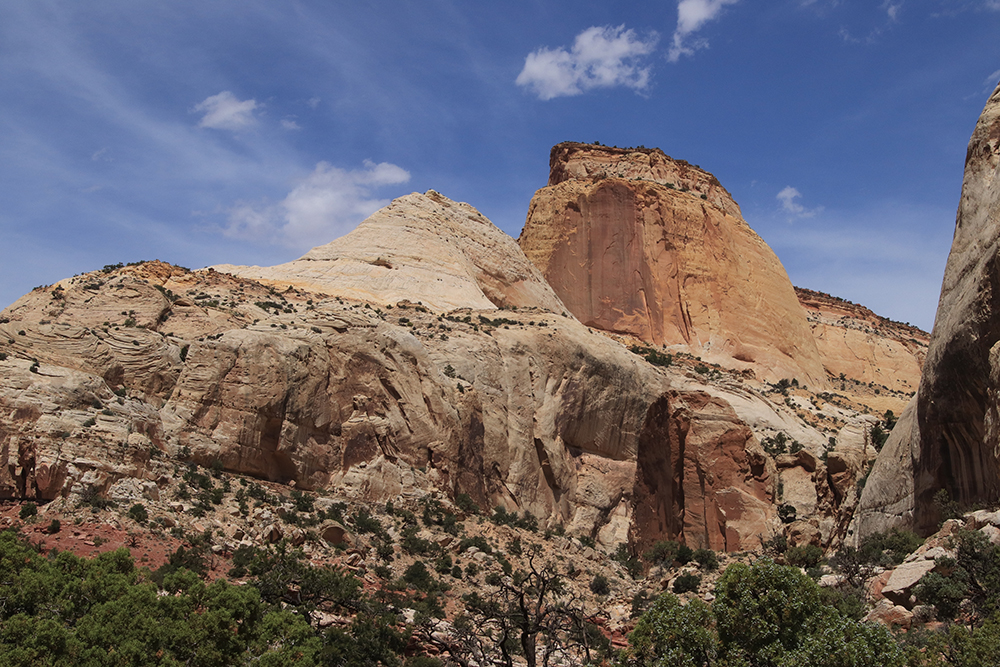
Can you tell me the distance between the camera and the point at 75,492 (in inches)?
1025

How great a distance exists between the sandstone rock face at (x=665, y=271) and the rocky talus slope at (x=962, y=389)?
149ft

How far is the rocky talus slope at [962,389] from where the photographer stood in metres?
22.5

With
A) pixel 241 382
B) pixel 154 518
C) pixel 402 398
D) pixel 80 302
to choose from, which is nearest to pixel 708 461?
pixel 402 398

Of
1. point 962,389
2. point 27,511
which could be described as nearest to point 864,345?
point 962,389

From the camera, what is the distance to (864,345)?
3900 inches

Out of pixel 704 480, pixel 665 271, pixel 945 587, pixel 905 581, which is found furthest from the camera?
pixel 665 271

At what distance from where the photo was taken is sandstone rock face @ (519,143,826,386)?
74.9 m

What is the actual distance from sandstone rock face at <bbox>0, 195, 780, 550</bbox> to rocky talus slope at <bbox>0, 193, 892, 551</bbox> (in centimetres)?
7

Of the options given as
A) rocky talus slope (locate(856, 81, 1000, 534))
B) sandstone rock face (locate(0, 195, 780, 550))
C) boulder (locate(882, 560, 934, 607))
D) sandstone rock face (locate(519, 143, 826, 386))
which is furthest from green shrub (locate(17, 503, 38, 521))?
sandstone rock face (locate(519, 143, 826, 386))

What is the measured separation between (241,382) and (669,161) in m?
60.5

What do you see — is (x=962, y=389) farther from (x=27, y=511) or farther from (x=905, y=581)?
(x=27, y=511)

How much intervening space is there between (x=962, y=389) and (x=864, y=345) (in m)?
79.8

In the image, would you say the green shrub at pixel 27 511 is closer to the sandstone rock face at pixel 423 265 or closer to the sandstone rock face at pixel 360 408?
the sandstone rock face at pixel 360 408

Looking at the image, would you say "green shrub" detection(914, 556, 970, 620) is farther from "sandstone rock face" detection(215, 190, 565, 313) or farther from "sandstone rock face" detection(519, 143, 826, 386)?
"sandstone rock face" detection(519, 143, 826, 386)
